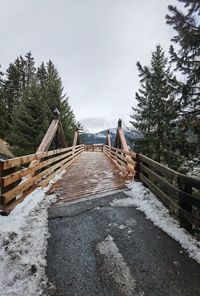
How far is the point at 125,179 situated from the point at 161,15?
6.23m

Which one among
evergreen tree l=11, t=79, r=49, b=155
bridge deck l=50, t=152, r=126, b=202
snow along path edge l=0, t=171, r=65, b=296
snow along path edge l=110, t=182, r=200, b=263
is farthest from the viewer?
evergreen tree l=11, t=79, r=49, b=155

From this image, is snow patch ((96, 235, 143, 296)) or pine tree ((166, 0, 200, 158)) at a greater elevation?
pine tree ((166, 0, 200, 158))

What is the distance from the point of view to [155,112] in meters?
13.5

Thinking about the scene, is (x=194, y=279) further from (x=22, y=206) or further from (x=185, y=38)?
(x=185, y=38)

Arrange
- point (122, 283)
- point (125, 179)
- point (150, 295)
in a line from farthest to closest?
1. point (125, 179)
2. point (122, 283)
3. point (150, 295)

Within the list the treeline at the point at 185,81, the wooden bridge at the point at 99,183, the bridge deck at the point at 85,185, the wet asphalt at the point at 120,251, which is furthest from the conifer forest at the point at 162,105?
the wet asphalt at the point at 120,251

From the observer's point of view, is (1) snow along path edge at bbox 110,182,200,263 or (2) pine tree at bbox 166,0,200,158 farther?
(2) pine tree at bbox 166,0,200,158

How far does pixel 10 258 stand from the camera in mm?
2314

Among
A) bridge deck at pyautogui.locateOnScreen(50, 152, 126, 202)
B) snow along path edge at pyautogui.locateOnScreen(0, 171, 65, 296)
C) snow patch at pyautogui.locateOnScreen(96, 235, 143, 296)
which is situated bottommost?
snow patch at pyautogui.locateOnScreen(96, 235, 143, 296)

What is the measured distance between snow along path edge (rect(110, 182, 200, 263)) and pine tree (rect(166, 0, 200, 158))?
2820 mm

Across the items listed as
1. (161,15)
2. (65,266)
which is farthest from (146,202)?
(161,15)

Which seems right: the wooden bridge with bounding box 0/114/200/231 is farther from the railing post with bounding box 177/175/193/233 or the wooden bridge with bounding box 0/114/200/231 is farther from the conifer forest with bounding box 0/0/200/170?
the conifer forest with bounding box 0/0/200/170

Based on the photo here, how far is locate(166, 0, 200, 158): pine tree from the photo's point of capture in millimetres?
6609

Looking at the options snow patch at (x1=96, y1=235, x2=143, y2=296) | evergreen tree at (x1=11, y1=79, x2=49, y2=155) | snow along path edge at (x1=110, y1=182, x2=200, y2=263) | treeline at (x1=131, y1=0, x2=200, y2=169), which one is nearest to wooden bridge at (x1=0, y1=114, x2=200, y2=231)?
snow along path edge at (x1=110, y1=182, x2=200, y2=263)
